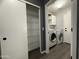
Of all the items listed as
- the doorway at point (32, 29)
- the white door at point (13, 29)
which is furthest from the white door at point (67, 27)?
the white door at point (13, 29)

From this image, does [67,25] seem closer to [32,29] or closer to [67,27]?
[67,27]

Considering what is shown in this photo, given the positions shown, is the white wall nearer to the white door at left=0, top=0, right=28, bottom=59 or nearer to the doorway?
the doorway

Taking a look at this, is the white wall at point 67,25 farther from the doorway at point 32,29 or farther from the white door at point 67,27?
the doorway at point 32,29

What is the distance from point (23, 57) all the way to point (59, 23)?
161 inches

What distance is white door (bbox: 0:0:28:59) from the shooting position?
1623 millimetres

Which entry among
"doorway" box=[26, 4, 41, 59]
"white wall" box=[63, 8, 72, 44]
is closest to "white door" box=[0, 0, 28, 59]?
"doorway" box=[26, 4, 41, 59]

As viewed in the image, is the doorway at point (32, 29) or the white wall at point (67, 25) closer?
the doorway at point (32, 29)

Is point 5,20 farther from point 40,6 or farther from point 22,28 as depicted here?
point 40,6

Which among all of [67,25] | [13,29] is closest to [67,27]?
[67,25]

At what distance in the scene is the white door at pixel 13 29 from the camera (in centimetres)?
162

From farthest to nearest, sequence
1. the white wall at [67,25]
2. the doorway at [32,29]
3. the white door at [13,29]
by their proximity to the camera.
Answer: the white wall at [67,25] → the doorway at [32,29] → the white door at [13,29]

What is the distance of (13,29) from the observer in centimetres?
188

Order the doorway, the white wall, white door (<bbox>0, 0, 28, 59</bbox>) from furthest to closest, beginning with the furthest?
the white wall, the doorway, white door (<bbox>0, 0, 28, 59</bbox>)

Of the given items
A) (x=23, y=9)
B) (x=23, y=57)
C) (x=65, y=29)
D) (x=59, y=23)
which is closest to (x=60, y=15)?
(x=59, y=23)
